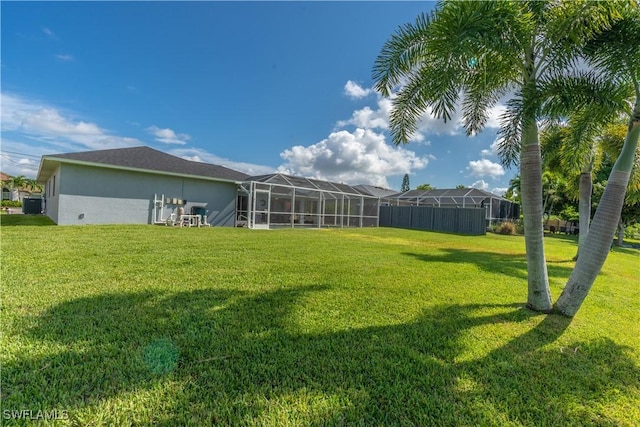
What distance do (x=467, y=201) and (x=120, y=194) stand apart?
27538 mm

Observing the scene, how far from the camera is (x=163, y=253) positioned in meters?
7.08

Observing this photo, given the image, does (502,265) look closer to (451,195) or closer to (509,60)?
(509,60)

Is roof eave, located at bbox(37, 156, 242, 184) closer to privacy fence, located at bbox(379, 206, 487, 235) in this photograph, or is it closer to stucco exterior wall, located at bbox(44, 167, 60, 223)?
stucco exterior wall, located at bbox(44, 167, 60, 223)

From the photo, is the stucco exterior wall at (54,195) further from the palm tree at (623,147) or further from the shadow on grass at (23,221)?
the palm tree at (623,147)

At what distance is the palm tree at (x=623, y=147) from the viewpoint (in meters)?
3.71

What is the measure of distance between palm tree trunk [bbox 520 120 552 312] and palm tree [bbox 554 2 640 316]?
0.39m

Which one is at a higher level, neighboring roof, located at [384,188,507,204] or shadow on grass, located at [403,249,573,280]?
neighboring roof, located at [384,188,507,204]

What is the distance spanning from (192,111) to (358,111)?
11.2 meters

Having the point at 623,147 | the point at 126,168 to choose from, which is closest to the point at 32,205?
the point at 126,168

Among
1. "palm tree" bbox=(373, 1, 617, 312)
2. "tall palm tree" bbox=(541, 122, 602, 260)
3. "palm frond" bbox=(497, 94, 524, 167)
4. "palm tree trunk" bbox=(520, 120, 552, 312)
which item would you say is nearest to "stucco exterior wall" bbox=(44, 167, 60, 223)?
"palm tree" bbox=(373, 1, 617, 312)

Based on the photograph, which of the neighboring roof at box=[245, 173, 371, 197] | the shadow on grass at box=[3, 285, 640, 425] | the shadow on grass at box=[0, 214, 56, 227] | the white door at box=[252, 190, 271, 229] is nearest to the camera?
the shadow on grass at box=[3, 285, 640, 425]

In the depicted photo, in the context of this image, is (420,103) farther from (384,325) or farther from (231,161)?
(231,161)

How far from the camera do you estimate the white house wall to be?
12891 mm

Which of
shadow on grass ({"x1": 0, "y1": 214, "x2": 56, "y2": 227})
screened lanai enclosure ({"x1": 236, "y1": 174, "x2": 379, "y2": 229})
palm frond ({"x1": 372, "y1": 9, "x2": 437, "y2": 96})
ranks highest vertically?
palm frond ({"x1": 372, "y1": 9, "x2": 437, "y2": 96})
